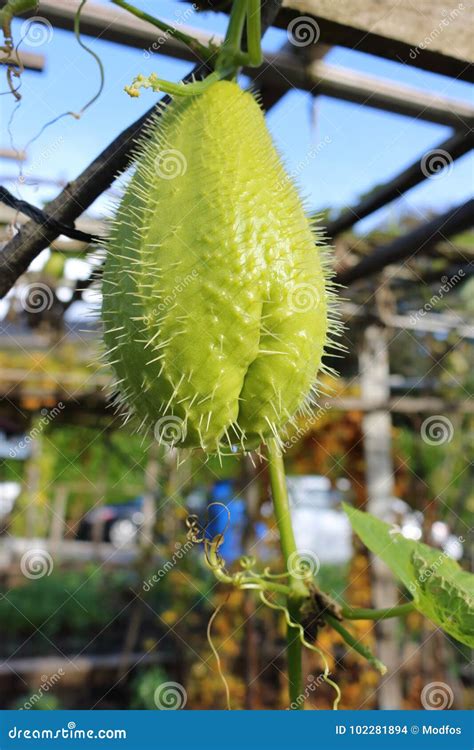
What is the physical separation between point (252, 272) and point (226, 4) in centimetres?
55

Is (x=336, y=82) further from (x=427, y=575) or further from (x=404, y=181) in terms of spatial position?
(x=427, y=575)

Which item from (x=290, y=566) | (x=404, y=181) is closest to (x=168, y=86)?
(x=290, y=566)

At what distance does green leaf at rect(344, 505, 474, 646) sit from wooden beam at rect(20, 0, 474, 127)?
86 cm

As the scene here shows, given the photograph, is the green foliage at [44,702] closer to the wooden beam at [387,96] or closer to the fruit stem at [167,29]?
the wooden beam at [387,96]

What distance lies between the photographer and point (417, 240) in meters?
2.09

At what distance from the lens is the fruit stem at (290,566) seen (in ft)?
2.88

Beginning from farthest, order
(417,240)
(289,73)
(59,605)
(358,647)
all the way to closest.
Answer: (59,605) → (417,240) → (289,73) → (358,647)

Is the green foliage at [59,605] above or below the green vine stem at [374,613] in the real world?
below

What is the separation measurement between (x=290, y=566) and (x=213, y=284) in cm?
38

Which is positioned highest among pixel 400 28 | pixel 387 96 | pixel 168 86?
pixel 387 96

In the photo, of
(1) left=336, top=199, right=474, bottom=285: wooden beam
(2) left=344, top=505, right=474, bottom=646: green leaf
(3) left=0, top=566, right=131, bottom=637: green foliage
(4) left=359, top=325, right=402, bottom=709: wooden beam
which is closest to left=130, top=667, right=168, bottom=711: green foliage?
(3) left=0, top=566, right=131, bottom=637: green foliage

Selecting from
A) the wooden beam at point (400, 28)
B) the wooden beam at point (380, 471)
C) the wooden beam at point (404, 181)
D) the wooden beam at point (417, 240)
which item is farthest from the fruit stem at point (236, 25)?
the wooden beam at point (380, 471)

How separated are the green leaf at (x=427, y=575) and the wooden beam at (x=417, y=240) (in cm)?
98

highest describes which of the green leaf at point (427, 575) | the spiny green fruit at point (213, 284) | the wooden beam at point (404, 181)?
the wooden beam at point (404, 181)
